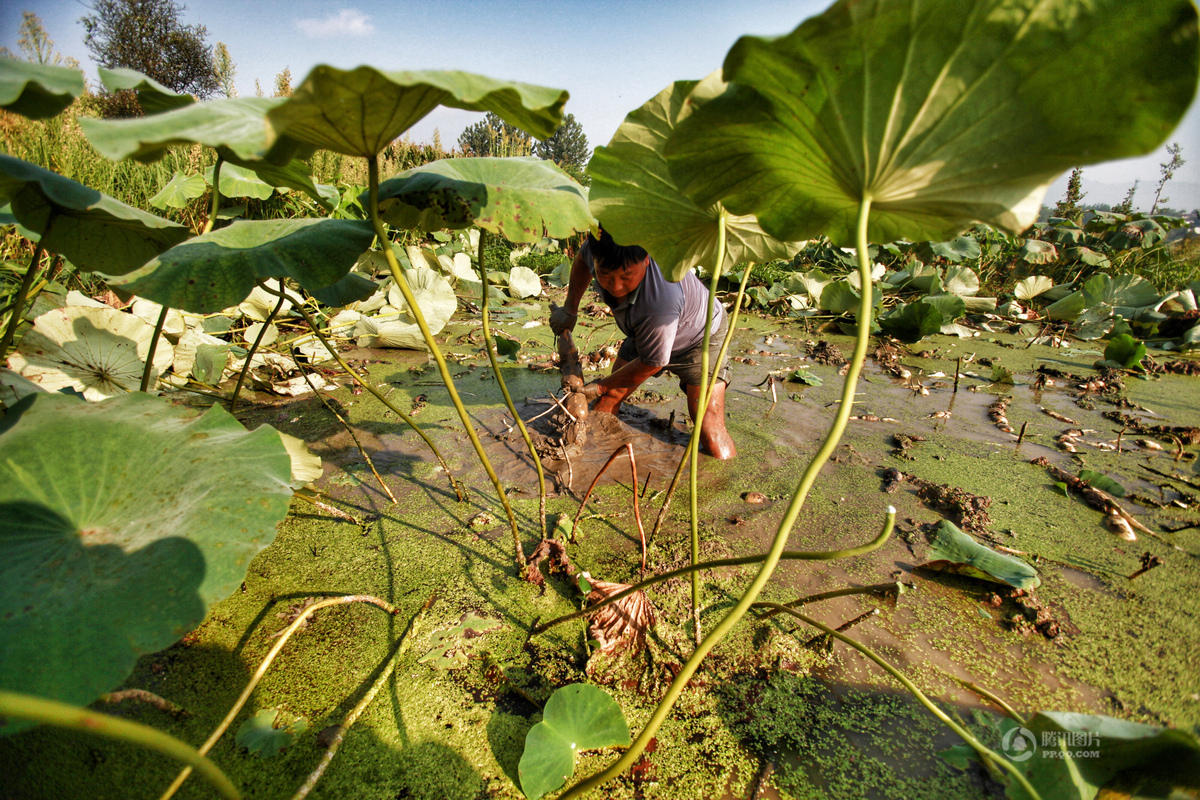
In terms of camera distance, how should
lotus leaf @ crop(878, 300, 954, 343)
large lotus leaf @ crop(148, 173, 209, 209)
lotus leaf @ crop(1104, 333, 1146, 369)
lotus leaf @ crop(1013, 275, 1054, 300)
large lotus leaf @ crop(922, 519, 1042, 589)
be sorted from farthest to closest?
lotus leaf @ crop(1013, 275, 1054, 300) → lotus leaf @ crop(878, 300, 954, 343) → lotus leaf @ crop(1104, 333, 1146, 369) → large lotus leaf @ crop(148, 173, 209, 209) → large lotus leaf @ crop(922, 519, 1042, 589)

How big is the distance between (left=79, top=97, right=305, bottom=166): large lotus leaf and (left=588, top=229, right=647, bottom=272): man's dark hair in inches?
57.2

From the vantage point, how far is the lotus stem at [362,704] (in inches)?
34.5

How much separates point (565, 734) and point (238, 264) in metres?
1.14

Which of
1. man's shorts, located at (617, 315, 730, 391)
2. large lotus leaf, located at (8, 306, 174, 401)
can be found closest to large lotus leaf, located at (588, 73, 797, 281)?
man's shorts, located at (617, 315, 730, 391)

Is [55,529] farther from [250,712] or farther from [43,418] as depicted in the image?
[250,712]

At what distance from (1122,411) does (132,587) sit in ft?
14.0

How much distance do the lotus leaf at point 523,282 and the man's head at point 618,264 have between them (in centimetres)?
278

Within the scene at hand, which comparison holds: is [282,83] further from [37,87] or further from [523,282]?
[37,87]

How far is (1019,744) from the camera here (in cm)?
78

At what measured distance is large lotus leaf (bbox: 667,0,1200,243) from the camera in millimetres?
544

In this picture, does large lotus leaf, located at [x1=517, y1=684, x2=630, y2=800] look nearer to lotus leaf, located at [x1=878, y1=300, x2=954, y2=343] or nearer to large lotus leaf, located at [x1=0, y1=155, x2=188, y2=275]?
large lotus leaf, located at [x1=0, y1=155, x2=188, y2=275]

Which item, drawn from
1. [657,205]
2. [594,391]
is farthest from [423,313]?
[657,205]

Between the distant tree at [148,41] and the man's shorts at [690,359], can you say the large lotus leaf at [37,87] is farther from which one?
the distant tree at [148,41]

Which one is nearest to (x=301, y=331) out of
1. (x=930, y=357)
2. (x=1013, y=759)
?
(x=1013, y=759)
